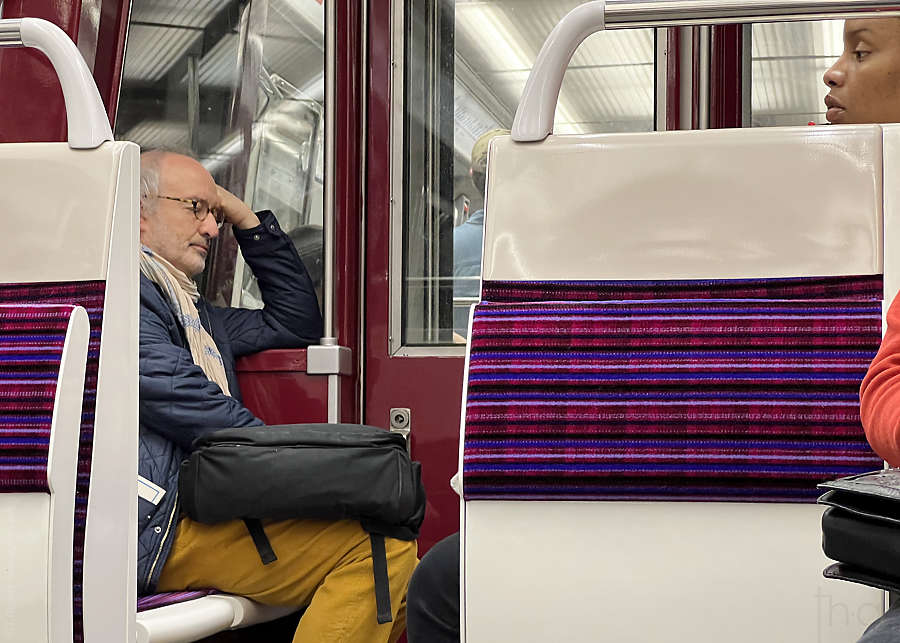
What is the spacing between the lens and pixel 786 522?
1.50m

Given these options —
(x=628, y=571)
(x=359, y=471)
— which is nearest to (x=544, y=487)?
(x=628, y=571)

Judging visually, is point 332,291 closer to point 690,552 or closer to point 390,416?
point 390,416

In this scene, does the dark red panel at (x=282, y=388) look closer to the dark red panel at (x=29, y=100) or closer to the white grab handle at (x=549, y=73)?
the dark red panel at (x=29, y=100)

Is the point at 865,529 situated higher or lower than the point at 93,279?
lower

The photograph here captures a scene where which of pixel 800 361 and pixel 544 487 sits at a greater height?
pixel 800 361

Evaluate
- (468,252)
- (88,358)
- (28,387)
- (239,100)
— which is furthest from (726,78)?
(28,387)

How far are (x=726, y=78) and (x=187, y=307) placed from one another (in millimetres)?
Answer: 1417

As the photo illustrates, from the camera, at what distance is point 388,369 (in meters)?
3.22

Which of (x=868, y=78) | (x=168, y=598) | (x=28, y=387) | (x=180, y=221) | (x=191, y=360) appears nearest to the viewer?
(x=28, y=387)

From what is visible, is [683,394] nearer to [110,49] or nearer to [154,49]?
[110,49]

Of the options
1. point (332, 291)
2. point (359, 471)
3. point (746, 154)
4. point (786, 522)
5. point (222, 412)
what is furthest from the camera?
point (332, 291)

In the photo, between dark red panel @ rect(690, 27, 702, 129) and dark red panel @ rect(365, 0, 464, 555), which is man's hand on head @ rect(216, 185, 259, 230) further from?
dark red panel @ rect(690, 27, 702, 129)

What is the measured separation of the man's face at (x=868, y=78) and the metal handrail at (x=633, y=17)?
54 cm

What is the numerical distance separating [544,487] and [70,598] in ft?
2.18
